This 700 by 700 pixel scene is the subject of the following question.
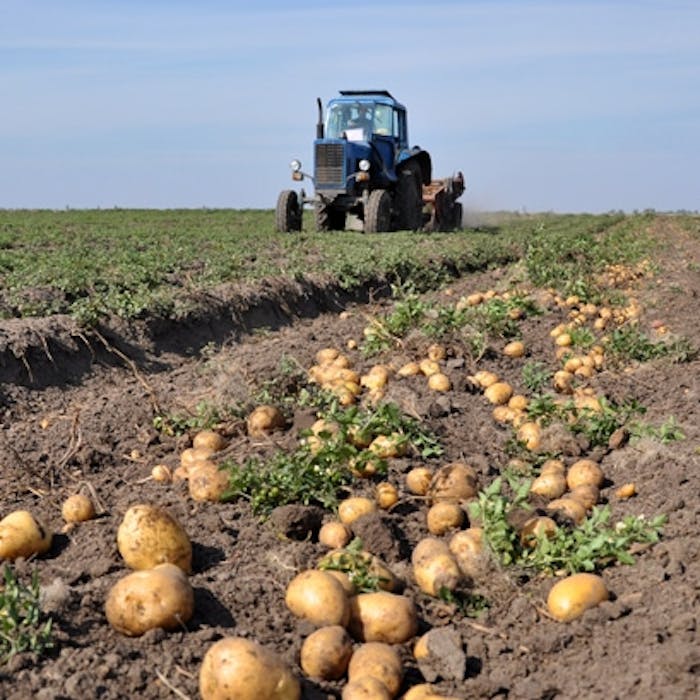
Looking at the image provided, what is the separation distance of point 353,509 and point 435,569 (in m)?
0.62

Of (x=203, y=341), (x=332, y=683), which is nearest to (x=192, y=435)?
(x=332, y=683)

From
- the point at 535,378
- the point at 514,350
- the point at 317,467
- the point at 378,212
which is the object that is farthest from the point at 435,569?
the point at 378,212

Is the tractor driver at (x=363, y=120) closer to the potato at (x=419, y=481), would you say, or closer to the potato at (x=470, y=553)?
the potato at (x=419, y=481)

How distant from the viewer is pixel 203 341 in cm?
1020

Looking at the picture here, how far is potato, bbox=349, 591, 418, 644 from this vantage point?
145 inches

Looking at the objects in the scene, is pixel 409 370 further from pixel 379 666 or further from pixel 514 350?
pixel 379 666

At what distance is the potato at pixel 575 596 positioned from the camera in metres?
3.82

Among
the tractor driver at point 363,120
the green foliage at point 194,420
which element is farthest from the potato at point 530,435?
the tractor driver at point 363,120

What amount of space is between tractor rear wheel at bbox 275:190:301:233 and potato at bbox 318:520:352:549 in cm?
1716

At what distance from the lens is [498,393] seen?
676 centimetres

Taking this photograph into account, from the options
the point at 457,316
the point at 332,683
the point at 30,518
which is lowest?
the point at 332,683

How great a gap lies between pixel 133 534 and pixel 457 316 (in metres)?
4.69

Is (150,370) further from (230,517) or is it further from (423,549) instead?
(423,549)

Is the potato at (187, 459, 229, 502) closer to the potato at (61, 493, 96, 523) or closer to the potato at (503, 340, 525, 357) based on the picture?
the potato at (61, 493, 96, 523)
